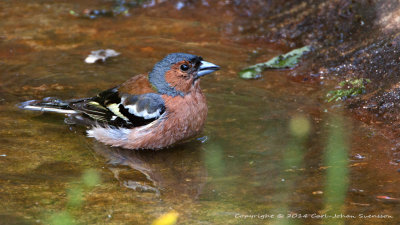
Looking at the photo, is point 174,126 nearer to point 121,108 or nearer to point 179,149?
point 179,149

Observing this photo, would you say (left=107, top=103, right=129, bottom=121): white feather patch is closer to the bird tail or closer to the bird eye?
the bird tail

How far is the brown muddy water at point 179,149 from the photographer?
4.09 m

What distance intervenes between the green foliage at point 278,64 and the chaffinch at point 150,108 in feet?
4.76

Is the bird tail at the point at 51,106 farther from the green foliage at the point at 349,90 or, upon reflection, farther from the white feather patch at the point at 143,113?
the green foliage at the point at 349,90

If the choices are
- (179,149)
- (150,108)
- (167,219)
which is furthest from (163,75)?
(167,219)

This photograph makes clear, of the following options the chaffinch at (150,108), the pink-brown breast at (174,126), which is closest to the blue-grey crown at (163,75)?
the chaffinch at (150,108)

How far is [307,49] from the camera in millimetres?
7730

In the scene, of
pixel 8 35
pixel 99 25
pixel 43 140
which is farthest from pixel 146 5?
pixel 43 140

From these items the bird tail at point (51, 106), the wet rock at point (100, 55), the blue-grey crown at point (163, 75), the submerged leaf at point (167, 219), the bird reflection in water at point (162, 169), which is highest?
the blue-grey crown at point (163, 75)

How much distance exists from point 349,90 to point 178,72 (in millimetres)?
2052

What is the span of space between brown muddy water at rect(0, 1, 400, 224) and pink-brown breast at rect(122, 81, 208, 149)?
0.47ft

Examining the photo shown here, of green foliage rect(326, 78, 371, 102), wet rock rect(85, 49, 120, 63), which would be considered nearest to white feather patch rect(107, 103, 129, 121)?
wet rock rect(85, 49, 120, 63)

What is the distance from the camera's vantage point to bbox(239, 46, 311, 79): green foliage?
709 centimetres

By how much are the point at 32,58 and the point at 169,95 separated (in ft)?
8.64
